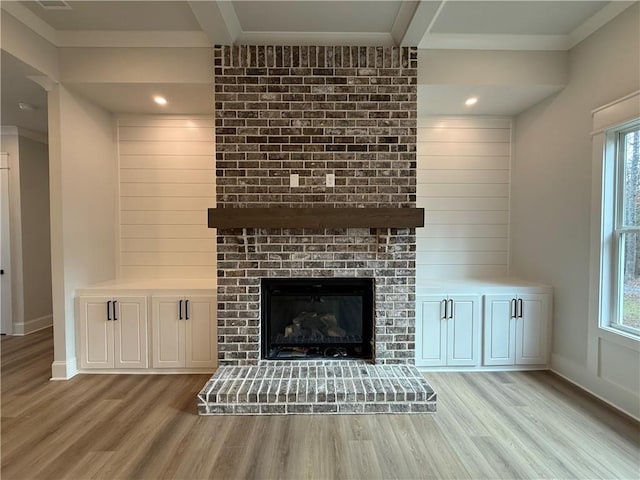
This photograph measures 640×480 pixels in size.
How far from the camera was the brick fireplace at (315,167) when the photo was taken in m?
2.71

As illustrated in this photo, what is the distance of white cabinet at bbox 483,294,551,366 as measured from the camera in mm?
3012

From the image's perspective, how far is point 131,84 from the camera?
2.78m

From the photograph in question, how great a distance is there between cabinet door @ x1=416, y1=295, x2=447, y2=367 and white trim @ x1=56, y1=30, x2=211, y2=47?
300 cm

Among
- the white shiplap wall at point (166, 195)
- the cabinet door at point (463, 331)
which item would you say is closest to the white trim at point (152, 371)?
the white shiplap wall at point (166, 195)

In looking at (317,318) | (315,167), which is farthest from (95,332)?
(315,167)

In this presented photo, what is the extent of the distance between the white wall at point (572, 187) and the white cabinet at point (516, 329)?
12 cm

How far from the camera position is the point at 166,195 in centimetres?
347

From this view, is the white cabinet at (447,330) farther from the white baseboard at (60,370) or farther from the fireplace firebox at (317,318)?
the white baseboard at (60,370)

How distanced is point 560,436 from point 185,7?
13.1ft

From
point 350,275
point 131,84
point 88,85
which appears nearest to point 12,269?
point 88,85

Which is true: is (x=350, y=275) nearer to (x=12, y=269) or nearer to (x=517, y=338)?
(x=517, y=338)

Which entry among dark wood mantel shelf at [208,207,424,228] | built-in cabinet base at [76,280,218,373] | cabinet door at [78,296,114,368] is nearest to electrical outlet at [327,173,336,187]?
dark wood mantel shelf at [208,207,424,228]

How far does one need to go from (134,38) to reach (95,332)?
8.59 feet

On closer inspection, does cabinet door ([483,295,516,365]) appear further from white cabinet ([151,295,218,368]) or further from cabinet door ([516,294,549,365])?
white cabinet ([151,295,218,368])
